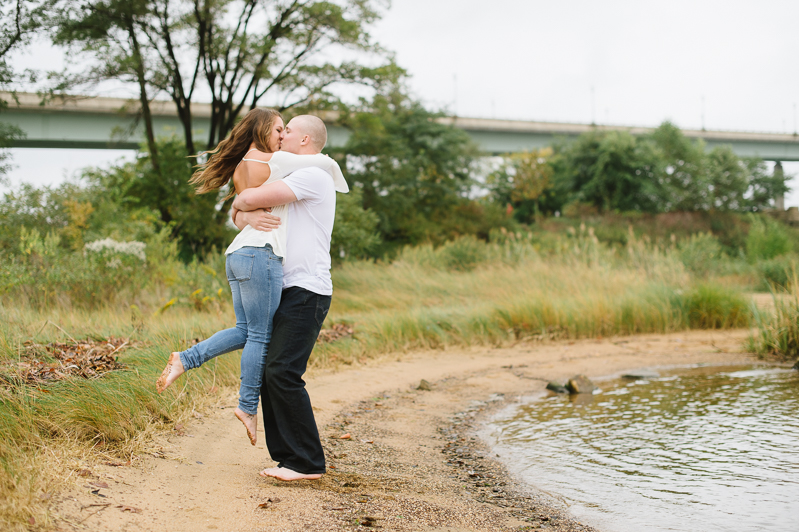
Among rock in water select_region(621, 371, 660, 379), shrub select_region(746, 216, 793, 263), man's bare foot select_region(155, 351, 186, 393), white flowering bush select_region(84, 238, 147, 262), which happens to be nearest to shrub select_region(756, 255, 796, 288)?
shrub select_region(746, 216, 793, 263)

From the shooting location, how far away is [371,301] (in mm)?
11492

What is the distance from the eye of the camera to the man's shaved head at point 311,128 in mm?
3350

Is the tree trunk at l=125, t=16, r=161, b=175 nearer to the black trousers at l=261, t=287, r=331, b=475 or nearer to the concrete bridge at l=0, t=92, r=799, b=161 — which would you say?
the concrete bridge at l=0, t=92, r=799, b=161

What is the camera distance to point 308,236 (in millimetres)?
3273

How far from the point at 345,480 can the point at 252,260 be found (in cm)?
139

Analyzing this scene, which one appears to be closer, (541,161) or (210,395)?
(210,395)

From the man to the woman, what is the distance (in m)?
0.06

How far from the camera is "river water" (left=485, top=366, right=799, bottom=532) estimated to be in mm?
3439

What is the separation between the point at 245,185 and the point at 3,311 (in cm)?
458

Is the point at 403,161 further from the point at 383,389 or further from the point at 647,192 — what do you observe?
the point at 383,389

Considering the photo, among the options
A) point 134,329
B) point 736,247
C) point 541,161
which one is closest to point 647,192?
point 736,247

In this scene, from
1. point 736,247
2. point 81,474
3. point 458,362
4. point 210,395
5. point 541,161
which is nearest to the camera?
point 81,474

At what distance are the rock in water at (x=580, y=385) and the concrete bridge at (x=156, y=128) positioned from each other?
1236 centimetres

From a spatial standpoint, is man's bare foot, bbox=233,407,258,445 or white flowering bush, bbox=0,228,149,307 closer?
man's bare foot, bbox=233,407,258,445
